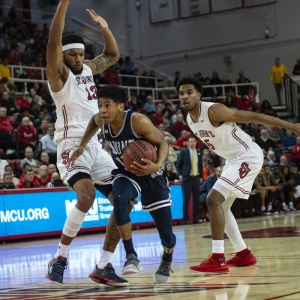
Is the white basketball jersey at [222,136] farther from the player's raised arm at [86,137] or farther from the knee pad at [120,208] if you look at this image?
the knee pad at [120,208]

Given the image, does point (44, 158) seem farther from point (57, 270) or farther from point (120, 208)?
point (120, 208)

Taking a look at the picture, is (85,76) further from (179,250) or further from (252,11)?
(252,11)

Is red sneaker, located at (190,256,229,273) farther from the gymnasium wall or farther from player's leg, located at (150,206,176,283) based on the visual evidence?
the gymnasium wall

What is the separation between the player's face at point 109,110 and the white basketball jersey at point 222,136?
1.23 metres

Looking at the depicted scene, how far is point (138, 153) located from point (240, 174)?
1541 millimetres

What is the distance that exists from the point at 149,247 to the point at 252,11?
702 inches

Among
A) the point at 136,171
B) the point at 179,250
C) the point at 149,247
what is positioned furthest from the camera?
the point at 149,247

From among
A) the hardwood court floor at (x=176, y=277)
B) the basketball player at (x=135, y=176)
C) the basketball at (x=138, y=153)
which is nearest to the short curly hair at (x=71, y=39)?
the basketball player at (x=135, y=176)

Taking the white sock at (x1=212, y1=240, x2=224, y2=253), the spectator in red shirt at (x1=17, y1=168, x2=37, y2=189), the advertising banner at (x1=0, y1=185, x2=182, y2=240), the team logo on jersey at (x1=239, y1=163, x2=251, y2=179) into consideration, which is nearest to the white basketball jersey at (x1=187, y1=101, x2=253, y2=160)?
the team logo on jersey at (x1=239, y1=163, x2=251, y2=179)

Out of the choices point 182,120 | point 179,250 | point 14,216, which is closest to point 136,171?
point 179,250

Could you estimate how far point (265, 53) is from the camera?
25109 millimetres

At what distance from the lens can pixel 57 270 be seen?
5293mm

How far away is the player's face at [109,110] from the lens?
515cm

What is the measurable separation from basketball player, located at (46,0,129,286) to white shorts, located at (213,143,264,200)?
3.75ft
